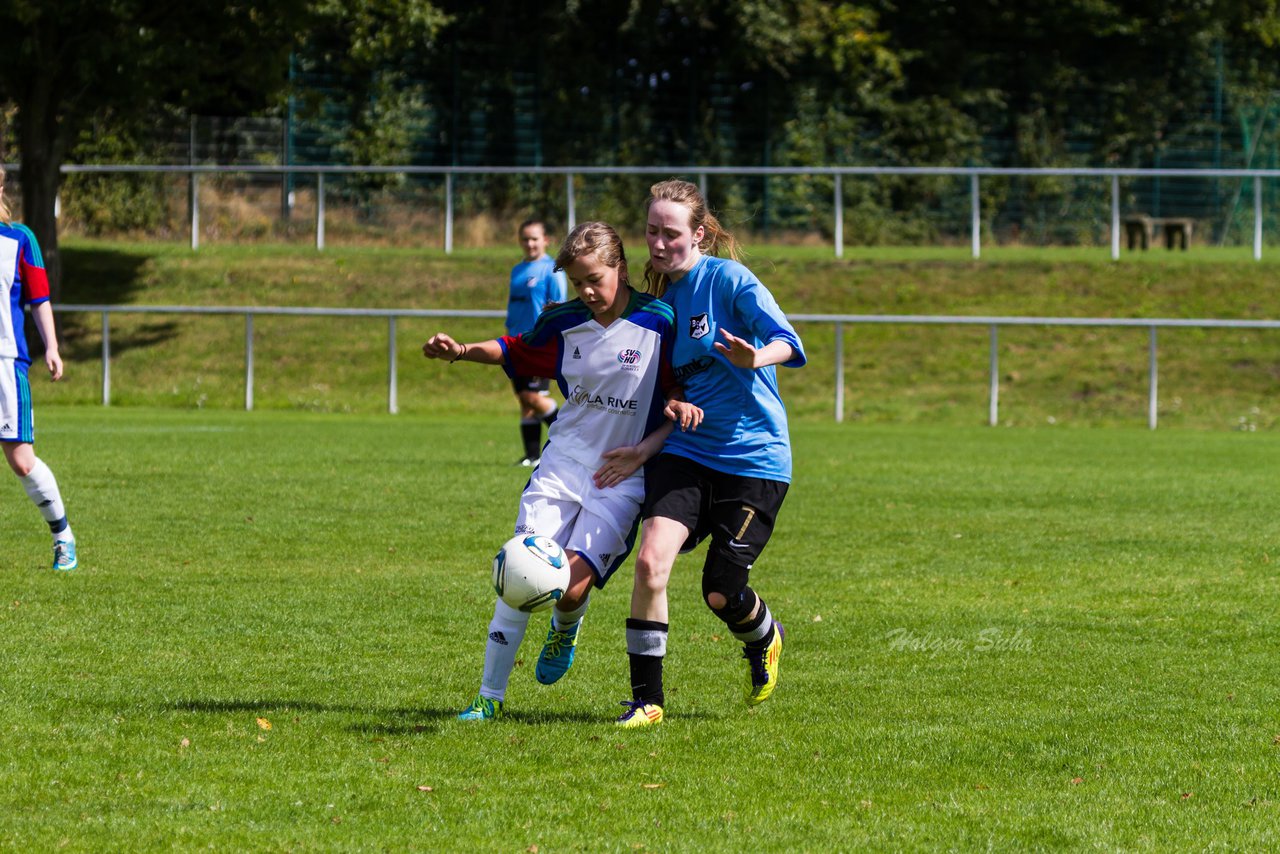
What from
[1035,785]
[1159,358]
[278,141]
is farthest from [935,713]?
[278,141]

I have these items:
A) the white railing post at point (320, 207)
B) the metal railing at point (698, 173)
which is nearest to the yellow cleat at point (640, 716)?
the metal railing at point (698, 173)

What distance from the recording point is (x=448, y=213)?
26.7 m

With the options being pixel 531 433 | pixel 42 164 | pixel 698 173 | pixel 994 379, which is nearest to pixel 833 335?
pixel 994 379

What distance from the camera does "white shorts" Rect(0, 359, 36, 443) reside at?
8.31 m

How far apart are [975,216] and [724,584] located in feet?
68.9

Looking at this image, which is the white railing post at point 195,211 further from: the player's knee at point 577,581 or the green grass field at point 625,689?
the player's knee at point 577,581

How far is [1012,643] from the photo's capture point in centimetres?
699

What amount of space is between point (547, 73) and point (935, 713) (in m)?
27.8

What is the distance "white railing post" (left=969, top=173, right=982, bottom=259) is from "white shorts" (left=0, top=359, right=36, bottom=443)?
19.1 metres

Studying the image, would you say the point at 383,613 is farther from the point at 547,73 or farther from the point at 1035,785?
the point at 547,73

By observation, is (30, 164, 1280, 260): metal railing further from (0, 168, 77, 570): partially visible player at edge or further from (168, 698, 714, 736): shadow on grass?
(168, 698, 714, 736): shadow on grass

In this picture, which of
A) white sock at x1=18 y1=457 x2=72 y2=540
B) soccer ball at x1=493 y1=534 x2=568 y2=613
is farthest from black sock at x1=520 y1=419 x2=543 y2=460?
soccer ball at x1=493 y1=534 x2=568 y2=613

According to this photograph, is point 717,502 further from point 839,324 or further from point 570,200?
point 570,200

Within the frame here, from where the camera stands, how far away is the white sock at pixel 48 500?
333 inches
